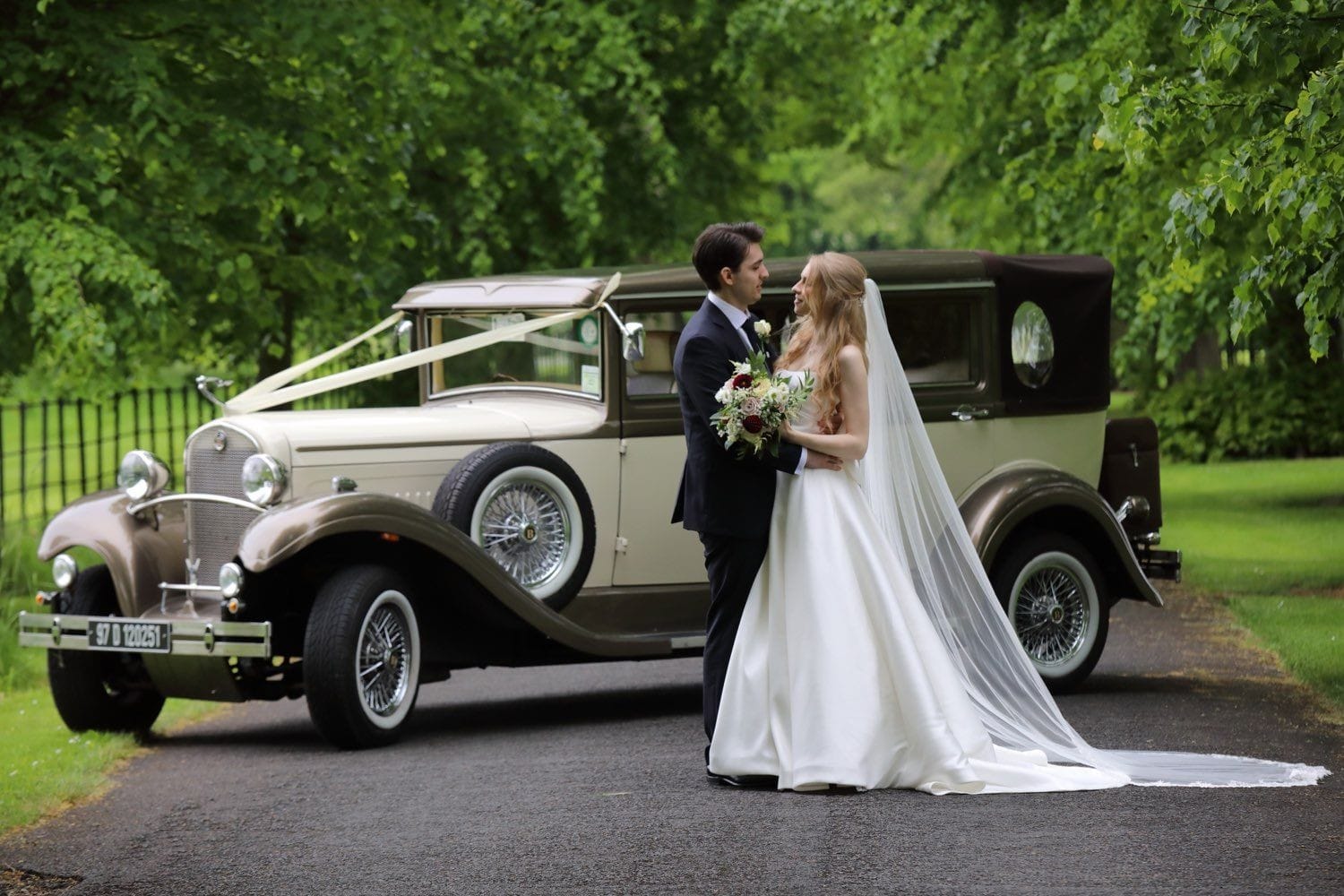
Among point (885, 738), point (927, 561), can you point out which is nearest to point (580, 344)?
point (927, 561)

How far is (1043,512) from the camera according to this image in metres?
9.62

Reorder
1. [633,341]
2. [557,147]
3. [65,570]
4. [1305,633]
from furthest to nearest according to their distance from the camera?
[557,147] < [1305,633] < [65,570] < [633,341]

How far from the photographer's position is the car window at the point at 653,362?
950 centimetres

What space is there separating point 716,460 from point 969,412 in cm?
298

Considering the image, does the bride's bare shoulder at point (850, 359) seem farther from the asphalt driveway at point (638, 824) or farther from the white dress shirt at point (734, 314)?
the asphalt driveway at point (638, 824)

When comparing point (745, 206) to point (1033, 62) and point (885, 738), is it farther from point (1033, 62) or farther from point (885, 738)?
point (885, 738)

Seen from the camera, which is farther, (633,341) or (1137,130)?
(633,341)

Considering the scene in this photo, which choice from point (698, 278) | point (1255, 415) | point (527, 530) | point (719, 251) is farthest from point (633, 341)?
point (1255, 415)

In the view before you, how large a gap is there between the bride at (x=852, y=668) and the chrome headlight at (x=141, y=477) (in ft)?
11.7

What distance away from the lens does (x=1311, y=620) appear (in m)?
12.2

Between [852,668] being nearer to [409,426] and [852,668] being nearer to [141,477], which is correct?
[409,426]

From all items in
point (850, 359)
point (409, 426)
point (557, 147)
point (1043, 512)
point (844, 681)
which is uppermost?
point (557, 147)

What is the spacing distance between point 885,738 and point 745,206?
57.0ft

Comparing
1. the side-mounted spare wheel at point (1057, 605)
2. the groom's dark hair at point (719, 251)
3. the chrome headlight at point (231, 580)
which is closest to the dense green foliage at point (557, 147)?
the side-mounted spare wheel at point (1057, 605)
